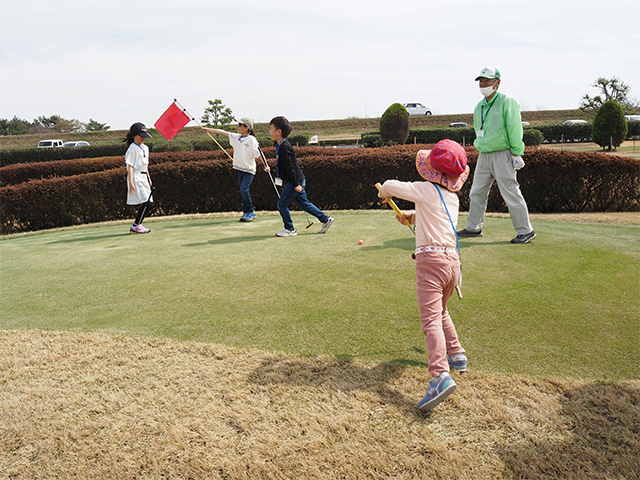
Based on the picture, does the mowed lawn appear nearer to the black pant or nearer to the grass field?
the grass field

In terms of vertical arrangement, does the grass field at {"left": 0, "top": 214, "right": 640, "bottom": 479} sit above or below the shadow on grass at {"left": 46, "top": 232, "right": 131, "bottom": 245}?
below

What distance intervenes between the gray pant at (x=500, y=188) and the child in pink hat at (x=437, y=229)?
3752 mm

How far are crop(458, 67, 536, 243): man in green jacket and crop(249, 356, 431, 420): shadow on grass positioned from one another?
3.92m

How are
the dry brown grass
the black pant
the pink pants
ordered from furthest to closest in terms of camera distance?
1. the black pant
2. the pink pants
3. the dry brown grass

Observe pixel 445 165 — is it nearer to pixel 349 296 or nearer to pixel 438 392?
pixel 438 392

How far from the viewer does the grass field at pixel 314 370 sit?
2.52 m

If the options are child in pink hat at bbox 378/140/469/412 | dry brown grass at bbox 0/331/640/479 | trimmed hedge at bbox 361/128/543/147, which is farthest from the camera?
trimmed hedge at bbox 361/128/543/147

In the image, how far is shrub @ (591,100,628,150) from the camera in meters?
32.1

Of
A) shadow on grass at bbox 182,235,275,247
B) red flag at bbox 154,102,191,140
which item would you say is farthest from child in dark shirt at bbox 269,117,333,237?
red flag at bbox 154,102,191,140

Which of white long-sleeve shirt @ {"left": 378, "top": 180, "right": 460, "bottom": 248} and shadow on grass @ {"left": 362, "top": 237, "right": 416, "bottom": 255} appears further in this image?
shadow on grass @ {"left": 362, "top": 237, "right": 416, "bottom": 255}

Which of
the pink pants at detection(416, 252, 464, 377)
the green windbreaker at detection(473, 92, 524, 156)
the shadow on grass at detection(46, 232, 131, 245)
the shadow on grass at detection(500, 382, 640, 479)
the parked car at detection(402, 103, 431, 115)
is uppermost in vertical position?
the parked car at detection(402, 103, 431, 115)

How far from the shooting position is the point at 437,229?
10.3 feet

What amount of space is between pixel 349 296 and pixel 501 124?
3480 mm

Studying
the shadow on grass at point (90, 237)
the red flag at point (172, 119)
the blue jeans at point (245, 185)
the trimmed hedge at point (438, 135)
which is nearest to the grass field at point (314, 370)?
the shadow on grass at point (90, 237)
